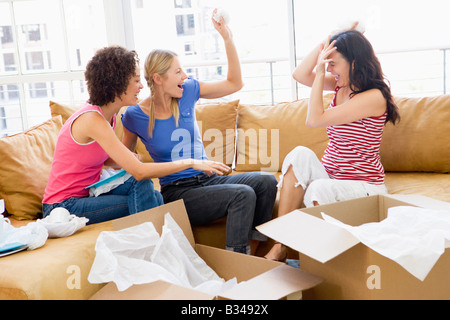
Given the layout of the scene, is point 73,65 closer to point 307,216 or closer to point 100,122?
point 100,122

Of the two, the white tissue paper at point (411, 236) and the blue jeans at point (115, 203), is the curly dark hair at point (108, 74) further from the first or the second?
the white tissue paper at point (411, 236)

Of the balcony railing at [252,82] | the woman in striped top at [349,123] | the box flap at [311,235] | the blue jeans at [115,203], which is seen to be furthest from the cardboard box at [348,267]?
the balcony railing at [252,82]

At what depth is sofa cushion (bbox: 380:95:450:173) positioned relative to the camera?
2371 millimetres

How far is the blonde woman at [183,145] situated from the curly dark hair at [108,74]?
0.22 metres

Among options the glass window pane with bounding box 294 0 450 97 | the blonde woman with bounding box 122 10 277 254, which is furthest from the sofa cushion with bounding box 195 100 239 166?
the glass window pane with bounding box 294 0 450 97

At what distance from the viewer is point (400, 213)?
1.41 m

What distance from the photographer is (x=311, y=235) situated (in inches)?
53.4

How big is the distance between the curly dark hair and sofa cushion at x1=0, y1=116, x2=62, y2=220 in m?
0.51

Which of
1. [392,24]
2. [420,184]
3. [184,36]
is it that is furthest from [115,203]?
[392,24]

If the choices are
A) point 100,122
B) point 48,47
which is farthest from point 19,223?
point 48,47

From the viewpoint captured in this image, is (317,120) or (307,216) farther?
(317,120)

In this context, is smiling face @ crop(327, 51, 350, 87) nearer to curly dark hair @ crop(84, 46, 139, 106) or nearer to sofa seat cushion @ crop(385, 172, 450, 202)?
sofa seat cushion @ crop(385, 172, 450, 202)

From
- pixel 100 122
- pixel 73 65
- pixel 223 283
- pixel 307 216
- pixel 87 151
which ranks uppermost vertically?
pixel 73 65

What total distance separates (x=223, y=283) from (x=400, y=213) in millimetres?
628
